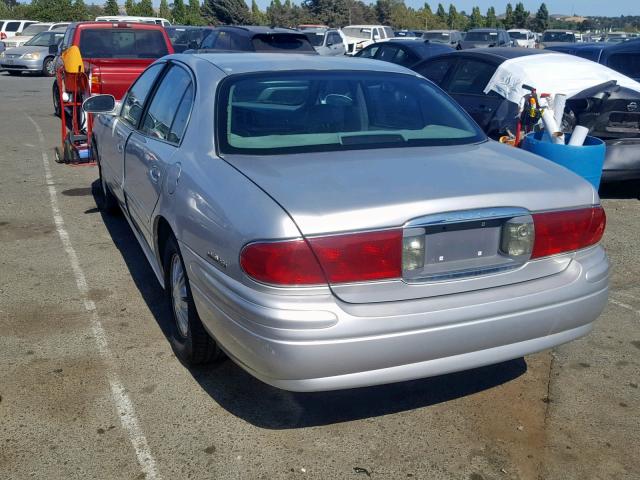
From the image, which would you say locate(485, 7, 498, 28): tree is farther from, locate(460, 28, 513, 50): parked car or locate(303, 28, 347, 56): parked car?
locate(303, 28, 347, 56): parked car

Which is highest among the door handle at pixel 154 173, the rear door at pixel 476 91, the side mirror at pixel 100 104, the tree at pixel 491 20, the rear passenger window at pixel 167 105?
the rear passenger window at pixel 167 105

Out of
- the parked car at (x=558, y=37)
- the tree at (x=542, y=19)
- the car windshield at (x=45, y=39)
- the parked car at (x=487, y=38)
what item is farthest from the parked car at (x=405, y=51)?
the tree at (x=542, y=19)

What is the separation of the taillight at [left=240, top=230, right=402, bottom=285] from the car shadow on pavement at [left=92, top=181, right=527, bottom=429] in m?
0.92

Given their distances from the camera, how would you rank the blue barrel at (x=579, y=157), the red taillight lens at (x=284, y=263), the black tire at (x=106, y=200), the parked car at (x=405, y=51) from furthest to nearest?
the parked car at (x=405, y=51)
the black tire at (x=106, y=200)
the blue barrel at (x=579, y=157)
the red taillight lens at (x=284, y=263)

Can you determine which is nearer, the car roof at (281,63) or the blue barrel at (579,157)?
the car roof at (281,63)

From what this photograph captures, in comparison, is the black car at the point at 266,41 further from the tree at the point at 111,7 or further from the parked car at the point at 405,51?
the tree at the point at 111,7

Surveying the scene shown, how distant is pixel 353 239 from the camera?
281cm

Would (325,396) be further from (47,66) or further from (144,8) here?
(144,8)

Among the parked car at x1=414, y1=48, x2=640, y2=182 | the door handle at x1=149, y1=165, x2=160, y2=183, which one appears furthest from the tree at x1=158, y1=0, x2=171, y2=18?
the door handle at x1=149, y1=165, x2=160, y2=183

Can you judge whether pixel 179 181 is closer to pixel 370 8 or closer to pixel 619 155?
pixel 619 155

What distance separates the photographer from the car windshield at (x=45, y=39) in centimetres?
2430

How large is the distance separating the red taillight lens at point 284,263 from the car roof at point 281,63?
1.54 metres

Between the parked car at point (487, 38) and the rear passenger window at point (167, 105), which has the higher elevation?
the rear passenger window at point (167, 105)

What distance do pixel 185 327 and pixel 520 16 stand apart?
61.6m
